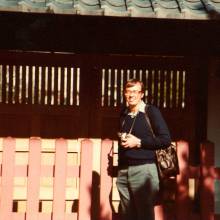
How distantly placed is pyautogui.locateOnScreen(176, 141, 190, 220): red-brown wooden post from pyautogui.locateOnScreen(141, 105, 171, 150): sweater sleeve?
604mm

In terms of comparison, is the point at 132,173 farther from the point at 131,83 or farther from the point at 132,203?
the point at 131,83

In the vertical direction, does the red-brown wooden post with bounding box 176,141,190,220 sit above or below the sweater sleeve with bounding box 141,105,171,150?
below

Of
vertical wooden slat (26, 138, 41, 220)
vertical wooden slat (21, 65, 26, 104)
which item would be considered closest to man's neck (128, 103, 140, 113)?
vertical wooden slat (26, 138, 41, 220)

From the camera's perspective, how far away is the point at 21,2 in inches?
208

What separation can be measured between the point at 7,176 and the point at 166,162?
5.31 feet

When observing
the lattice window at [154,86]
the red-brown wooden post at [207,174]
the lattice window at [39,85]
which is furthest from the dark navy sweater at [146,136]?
the lattice window at [39,85]

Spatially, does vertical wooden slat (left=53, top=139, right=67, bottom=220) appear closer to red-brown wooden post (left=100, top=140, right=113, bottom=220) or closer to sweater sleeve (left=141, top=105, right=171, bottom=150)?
red-brown wooden post (left=100, top=140, right=113, bottom=220)

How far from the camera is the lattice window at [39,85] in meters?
7.50

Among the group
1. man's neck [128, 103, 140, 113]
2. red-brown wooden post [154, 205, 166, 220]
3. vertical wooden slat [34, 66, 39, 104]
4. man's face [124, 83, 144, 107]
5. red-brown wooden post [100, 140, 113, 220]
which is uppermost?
vertical wooden slat [34, 66, 39, 104]

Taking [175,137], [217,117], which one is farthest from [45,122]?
[217,117]

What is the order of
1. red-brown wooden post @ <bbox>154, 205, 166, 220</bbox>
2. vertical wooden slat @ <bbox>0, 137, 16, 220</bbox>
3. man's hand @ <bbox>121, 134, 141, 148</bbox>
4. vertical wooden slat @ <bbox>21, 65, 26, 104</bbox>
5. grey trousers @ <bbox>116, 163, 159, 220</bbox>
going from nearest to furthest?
man's hand @ <bbox>121, 134, 141, 148</bbox> < grey trousers @ <bbox>116, 163, 159, 220</bbox> < vertical wooden slat @ <bbox>0, 137, 16, 220</bbox> < red-brown wooden post @ <bbox>154, 205, 166, 220</bbox> < vertical wooden slat @ <bbox>21, 65, 26, 104</bbox>

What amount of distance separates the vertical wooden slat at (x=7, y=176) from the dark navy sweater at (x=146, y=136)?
Result: 1.18 metres

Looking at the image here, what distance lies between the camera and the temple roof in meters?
5.25

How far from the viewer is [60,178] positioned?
5809 mm
